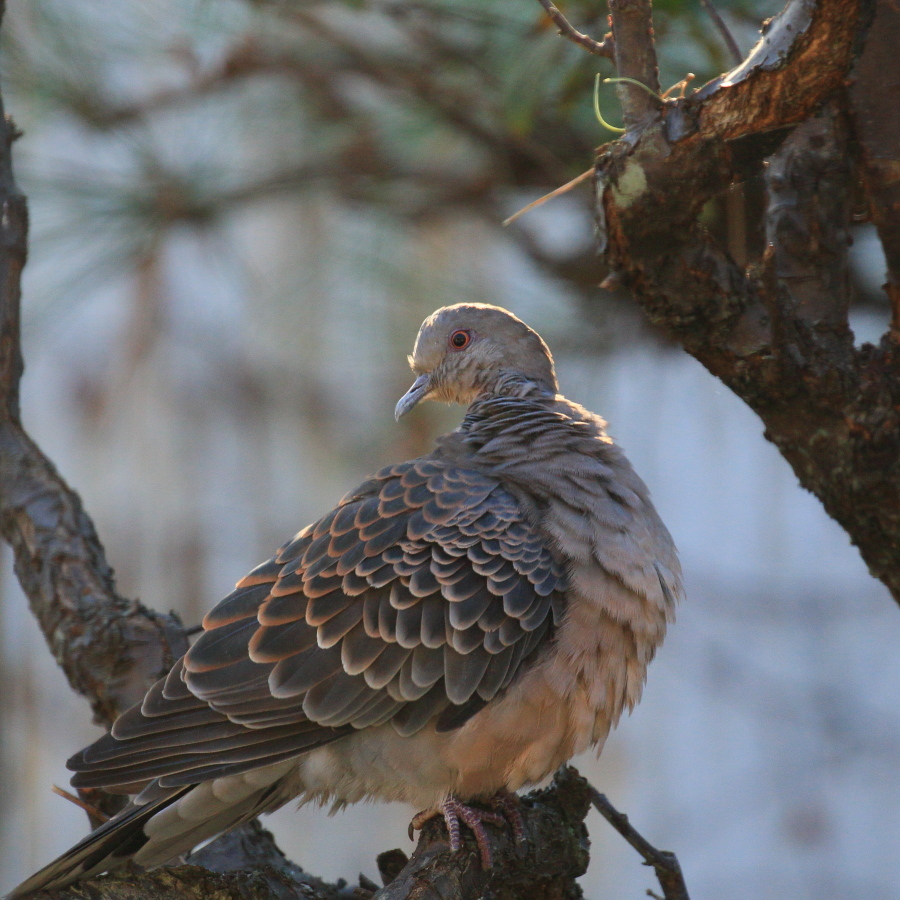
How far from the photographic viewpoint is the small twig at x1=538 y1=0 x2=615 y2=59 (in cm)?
175

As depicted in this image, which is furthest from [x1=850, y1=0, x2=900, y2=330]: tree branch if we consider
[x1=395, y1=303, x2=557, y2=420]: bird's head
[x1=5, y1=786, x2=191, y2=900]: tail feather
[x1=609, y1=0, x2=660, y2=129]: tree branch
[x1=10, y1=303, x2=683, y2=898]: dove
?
[x1=5, y1=786, x2=191, y2=900]: tail feather

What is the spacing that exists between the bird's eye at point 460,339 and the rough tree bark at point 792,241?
2.79ft

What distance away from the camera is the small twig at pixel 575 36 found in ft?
5.74

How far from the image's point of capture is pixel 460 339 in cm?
272

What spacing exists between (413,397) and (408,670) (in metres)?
0.98

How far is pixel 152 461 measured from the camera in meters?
4.53

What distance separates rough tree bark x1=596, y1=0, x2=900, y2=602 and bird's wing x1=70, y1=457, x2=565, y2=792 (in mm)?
519

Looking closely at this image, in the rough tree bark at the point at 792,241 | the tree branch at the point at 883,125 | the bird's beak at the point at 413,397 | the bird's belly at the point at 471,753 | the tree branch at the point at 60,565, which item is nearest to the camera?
the rough tree bark at the point at 792,241

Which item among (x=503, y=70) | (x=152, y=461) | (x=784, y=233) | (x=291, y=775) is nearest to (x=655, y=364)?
(x=503, y=70)

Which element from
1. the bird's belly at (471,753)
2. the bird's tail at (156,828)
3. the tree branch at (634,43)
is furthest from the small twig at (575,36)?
the bird's tail at (156,828)

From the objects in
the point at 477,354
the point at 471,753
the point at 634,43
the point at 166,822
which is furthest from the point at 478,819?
the point at 634,43

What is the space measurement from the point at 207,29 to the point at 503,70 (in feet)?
2.81

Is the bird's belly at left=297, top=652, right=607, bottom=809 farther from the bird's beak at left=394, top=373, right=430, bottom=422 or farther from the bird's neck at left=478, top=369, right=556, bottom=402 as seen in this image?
the bird's beak at left=394, top=373, right=430, bottom=422

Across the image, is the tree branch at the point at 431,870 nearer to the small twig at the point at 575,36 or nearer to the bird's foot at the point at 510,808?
the bird's foot at the point at 510,808
